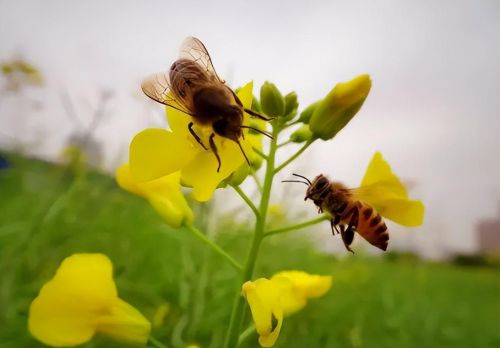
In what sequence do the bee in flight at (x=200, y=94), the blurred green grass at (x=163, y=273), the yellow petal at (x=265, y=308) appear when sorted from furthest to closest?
the blurred green grass at (x=163, y=273) → the bee in flight at (x=200, y=94) → the yellow petal at (x=265, y=308)

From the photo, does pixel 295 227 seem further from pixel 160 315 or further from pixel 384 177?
pixel 160 315

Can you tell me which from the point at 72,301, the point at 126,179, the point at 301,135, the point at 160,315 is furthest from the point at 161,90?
the point at 160,315

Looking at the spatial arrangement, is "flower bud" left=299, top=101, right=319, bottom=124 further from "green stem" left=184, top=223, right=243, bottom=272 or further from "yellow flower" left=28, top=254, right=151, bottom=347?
"yellow flower" left=28, top=254, right=151, bottom=347

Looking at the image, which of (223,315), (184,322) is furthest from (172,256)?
(184,322)

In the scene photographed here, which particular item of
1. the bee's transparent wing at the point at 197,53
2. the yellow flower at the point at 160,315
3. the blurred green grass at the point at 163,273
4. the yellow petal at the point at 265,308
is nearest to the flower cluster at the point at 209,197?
the yellow petal at the point at 265,308

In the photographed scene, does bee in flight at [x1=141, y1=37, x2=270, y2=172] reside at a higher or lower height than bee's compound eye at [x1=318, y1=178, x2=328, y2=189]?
higher

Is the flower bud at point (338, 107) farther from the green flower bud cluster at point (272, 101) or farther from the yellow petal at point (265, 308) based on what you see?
the yellow petal at point (265, 308)

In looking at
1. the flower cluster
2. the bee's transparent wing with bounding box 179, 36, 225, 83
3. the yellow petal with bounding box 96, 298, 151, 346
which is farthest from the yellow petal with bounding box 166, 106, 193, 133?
the yellow petal with bounding box 96, 298, 151, 346
